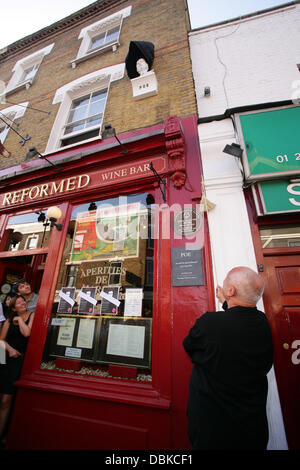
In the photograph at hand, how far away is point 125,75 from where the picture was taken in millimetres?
5156

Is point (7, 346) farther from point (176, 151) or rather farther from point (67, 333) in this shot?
point (176, 151)

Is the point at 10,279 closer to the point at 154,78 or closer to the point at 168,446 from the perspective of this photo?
the point at 168,446

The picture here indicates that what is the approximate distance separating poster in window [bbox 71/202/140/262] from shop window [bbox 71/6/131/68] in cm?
536

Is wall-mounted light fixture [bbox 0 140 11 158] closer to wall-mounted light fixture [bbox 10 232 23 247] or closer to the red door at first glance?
wall-mounted light fixture [bbox 10 232 23 247]

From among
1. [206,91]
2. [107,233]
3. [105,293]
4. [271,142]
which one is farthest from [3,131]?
[271,142]

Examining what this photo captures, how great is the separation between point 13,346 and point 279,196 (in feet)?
15.5

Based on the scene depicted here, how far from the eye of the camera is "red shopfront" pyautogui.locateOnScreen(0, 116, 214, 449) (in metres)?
2.52

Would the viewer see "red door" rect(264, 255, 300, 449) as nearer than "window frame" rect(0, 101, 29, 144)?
Yes

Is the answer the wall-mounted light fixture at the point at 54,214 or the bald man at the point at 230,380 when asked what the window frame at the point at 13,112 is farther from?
the bald man at the point at 230,380

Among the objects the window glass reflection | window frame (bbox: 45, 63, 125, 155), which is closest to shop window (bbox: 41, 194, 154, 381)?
the window glass reflection

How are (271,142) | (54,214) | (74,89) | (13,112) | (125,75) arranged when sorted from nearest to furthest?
1. (271,142)
2. (54,214)
3. (125,75)
4. (74,89)
5. (13,112)

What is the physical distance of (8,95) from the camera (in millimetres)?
7207
